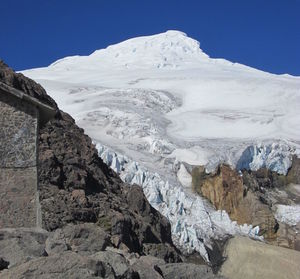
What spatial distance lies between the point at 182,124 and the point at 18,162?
39.3 metres

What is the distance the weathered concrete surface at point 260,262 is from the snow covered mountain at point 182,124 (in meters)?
1.56

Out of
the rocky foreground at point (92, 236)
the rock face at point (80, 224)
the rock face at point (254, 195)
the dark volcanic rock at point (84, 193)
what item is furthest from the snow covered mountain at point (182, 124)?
the rock face at point (80, 224)

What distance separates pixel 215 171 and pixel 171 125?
10320 millimetres

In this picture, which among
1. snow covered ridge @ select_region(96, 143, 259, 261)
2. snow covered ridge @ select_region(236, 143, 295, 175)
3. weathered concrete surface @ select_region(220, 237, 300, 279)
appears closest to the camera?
weathered concrete surface @ select_region(220, 237, 300, 279)

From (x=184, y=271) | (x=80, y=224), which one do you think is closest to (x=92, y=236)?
(x=80, y=224)

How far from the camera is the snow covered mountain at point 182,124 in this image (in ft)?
111

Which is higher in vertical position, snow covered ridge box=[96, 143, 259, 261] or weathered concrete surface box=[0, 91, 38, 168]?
weathered concrete surface box=[0, 91, 38, 168]

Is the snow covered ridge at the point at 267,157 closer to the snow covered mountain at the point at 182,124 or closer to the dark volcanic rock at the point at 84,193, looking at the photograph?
the snow covered mountain at the point at 182,124

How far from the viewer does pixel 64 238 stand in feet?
30.2

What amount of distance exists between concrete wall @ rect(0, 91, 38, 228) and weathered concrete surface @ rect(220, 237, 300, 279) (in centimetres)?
1720

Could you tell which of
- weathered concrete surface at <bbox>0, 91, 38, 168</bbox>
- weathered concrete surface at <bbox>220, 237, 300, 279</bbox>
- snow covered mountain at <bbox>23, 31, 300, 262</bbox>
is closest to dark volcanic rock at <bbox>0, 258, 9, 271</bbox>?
weathered concrete surface at <bbox>0, 91, 38, 168</bbox>

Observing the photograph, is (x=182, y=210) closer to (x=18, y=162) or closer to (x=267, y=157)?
(x=267, y=157)

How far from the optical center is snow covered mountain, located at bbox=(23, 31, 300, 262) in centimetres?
3369

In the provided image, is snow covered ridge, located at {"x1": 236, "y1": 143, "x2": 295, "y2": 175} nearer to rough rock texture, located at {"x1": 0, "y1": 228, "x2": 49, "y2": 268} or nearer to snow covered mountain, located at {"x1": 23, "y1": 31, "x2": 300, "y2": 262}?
snow covered mountain, located at {"x1": 23, "y1": 31, "x2": 300, "y2": 262}
